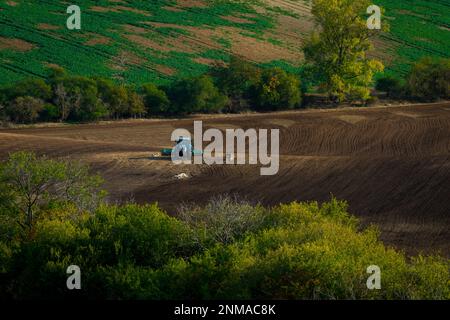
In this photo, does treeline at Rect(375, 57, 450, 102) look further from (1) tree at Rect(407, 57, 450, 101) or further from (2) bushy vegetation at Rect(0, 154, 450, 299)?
(2) bushy vegetation at Rect(0, 154, 450, 299)

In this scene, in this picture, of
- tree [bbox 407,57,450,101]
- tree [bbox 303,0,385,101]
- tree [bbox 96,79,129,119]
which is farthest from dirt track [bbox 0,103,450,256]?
tree [bbox 407,57,450,101]

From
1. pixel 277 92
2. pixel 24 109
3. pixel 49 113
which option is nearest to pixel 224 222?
pixel 24 109

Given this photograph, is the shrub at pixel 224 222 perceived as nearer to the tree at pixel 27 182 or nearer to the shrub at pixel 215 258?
the shrub at pixel 215 258

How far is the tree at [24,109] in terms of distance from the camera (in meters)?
65.3

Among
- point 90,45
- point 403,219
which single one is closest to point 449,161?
point 403,219

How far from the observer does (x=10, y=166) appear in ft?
88.5

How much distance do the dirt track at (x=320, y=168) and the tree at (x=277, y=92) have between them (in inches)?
301

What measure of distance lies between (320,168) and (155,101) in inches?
1176

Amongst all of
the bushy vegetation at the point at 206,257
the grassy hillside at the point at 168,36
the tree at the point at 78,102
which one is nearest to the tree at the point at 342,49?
the grassy hillside at the point at 168,36

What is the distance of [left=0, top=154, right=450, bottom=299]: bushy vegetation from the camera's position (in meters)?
18.5

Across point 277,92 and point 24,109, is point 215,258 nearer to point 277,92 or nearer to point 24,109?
point 24,109

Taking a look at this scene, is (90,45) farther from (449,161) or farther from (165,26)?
(449,161)

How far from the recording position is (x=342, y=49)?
262 feet
